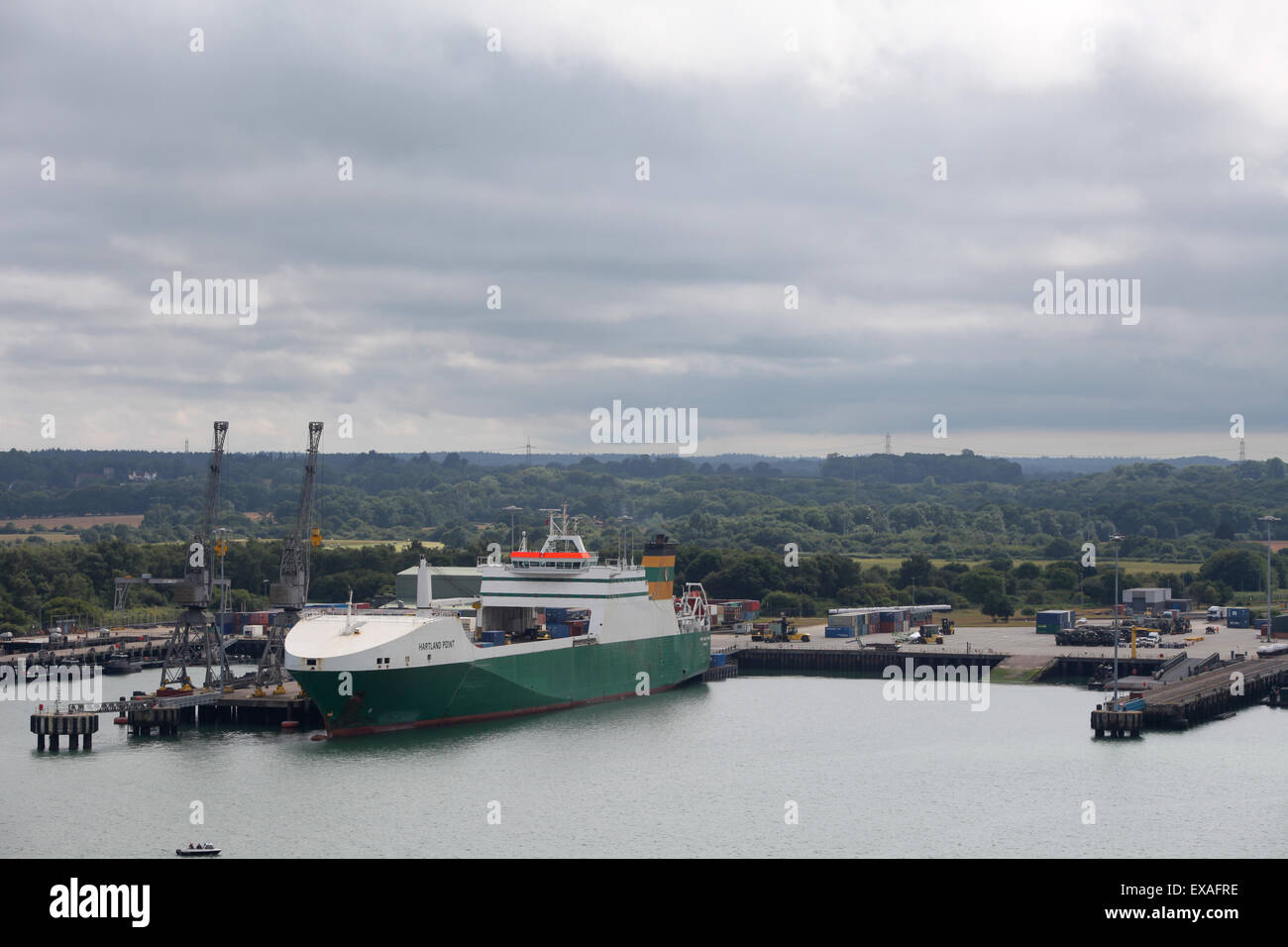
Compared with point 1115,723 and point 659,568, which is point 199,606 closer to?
point 659,568

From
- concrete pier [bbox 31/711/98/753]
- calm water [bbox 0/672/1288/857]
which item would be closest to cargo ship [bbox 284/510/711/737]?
calm water [bbox 0/672/1288/857]

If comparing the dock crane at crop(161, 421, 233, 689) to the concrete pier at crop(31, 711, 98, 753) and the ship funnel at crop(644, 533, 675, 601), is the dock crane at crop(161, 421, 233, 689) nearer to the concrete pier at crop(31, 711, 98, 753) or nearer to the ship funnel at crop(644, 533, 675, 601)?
the concrete pier at crop(31, 711, 98, 753)

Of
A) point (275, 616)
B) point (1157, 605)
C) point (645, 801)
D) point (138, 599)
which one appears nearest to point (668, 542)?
point (275, 616)

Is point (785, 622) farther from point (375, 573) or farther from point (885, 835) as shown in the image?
point (885, 835)

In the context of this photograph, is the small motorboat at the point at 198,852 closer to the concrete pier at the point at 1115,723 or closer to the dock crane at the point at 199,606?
the dock crane at the point at 199,606

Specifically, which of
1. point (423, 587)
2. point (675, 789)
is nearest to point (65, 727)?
point (423, 587)
